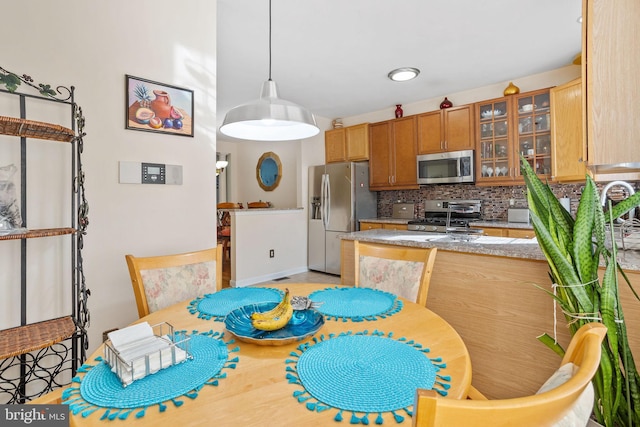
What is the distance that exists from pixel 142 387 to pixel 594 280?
1455 mm

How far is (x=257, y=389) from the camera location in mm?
728

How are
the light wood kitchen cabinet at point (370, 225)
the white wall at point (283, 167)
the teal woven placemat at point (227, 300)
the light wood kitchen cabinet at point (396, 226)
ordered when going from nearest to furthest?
the teal woven placemat at point (227, 300), the light wood kitchen cabinet at point (396, 226), the light wood kitchen cabinet at point (370, 225), the white wall at point (283, 167)

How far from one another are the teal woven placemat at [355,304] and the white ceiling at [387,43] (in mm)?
1951

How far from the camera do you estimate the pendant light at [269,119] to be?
132cm

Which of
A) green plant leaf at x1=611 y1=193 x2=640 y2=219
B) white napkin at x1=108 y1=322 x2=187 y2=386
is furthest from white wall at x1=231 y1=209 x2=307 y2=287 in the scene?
green plant leaf at x1=611 y1=193 x2=640 y2=219

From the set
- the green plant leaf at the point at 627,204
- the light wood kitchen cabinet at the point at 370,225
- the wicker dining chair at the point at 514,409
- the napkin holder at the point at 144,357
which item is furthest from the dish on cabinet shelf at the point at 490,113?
the napkin holder at the point at 144,357

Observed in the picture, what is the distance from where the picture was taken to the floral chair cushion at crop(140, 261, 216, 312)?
1471 millimetres

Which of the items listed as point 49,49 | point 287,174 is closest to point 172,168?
point 49,49

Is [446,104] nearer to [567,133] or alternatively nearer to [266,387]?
[567,133]

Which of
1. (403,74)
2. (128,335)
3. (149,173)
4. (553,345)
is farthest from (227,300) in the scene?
(403,74)

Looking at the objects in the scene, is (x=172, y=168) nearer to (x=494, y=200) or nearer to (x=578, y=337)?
(x=578, y=337)

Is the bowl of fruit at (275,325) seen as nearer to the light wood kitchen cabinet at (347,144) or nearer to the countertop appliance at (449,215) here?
the countertop appliance at (449,215)

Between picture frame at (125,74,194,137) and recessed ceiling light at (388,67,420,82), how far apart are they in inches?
86.3

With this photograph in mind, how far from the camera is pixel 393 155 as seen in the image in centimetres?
455
